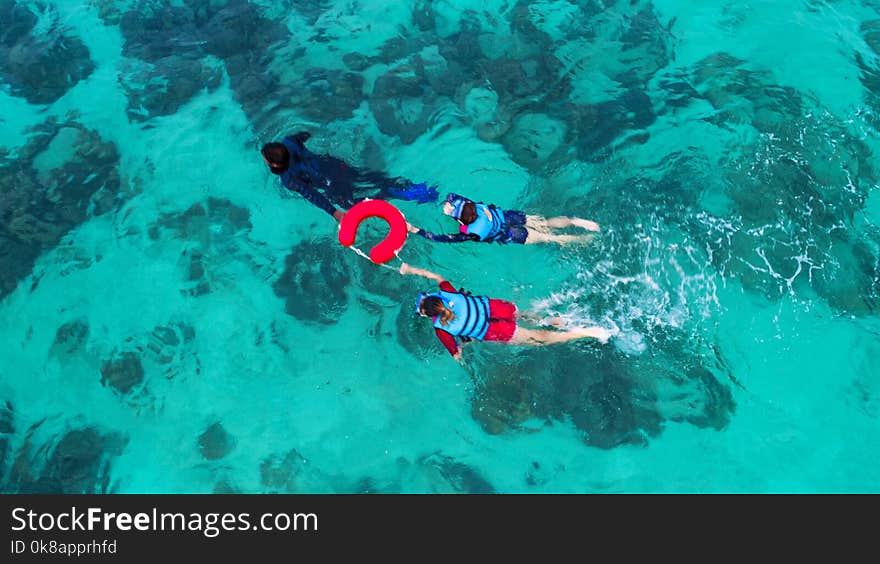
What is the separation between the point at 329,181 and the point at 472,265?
260cm

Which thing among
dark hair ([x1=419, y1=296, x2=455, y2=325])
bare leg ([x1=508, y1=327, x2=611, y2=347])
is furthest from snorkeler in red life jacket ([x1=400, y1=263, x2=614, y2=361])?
bare leg ([x1=508, y1=327, x2=611, y2=347])

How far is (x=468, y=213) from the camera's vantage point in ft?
24.2

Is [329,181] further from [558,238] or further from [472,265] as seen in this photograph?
[558,238]

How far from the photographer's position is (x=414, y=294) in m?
9.30

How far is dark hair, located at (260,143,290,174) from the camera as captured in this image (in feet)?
23.3

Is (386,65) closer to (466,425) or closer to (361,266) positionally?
(361,266)

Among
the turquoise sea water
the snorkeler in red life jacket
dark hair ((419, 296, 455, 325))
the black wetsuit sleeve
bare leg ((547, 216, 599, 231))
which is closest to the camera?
dark hair ((419, 296, 455, 325))

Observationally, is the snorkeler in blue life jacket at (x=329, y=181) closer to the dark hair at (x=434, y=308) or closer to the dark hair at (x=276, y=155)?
the dark hair at (x=276, y=155)

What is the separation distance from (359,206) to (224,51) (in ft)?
19.6

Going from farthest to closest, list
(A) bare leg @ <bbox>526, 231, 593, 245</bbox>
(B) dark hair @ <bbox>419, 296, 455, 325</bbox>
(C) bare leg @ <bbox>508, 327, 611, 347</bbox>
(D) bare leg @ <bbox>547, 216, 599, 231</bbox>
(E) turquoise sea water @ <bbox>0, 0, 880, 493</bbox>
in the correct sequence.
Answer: (D) bare leg @ <bbox>547, 216, 599, 231</bbox>
(A) bare leg @ <bbox>526, 231, 593, 245</bbox>
(C) bare leg @ <bbox>508, 327, 611, 347</bbox>
(E) turquoise sea water @ <bbox>0, 0, 880, 493</bbox>
(B) dark hair @ <bbox>419, 296, 455, 325</bbox>

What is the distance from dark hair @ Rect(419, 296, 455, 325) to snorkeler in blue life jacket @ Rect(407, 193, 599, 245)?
3.67 ft

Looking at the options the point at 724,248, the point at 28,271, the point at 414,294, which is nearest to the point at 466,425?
the point at 414,294

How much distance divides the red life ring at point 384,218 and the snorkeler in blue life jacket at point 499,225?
358 millimetres

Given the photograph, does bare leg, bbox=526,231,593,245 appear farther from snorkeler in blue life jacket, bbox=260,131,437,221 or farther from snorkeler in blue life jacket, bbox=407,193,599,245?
snorkeler in blue life jacket, bbox=260,131,437,221
